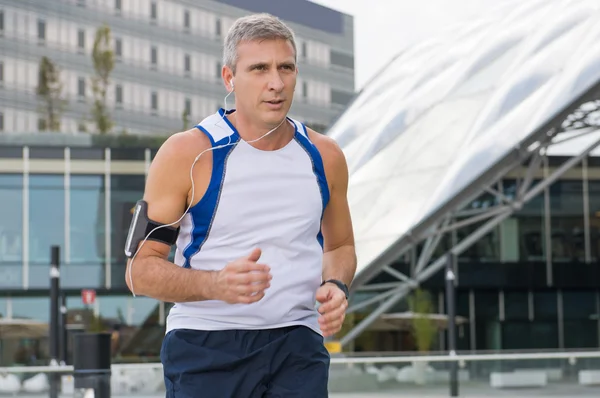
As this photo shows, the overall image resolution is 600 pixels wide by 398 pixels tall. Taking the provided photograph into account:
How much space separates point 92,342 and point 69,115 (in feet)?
160

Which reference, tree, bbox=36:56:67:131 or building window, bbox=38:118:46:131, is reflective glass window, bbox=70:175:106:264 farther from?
tree, bbox=36:56:67:131

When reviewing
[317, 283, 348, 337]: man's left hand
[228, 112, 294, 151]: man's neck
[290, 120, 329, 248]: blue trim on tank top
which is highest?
[228, 112, 294, 151]: man's neck

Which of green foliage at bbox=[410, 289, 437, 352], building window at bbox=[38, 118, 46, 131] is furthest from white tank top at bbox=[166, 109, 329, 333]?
building window at bbox=[38, 118, 46, 131]

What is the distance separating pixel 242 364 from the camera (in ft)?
10.0

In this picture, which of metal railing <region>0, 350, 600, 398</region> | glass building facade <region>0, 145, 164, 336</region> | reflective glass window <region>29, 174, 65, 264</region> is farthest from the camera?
reflective glass window <region>29, 174, 65, 264</region>

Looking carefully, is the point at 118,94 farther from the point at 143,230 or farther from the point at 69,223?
the point at 143,230

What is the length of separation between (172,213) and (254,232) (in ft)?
0.69

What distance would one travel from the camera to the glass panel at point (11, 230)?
1308 inches

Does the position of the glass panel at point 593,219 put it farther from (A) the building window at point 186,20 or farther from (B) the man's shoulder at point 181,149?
(B) the man's shoulder at point 181,149

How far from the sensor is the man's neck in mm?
3171

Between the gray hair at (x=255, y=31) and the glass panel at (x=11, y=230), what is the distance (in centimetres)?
3106

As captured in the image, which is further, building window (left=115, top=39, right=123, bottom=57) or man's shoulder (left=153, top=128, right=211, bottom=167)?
building window (left=115, top=39, right=123, bottom=57)

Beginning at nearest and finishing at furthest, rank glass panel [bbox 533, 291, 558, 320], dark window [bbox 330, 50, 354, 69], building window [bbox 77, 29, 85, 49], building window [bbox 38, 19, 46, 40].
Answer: glass panel [bbox 533, 291, 558, 320]
building window [bbox 38, 19, 46, 40]
building window [bbox 77, 29, 85, 49]
dark window [bbox 330, 50, 354, 69]

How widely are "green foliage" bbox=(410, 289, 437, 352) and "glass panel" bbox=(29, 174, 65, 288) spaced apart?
10074 mm
